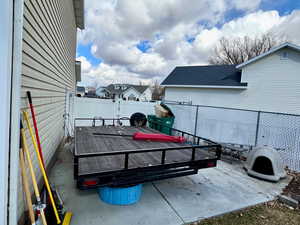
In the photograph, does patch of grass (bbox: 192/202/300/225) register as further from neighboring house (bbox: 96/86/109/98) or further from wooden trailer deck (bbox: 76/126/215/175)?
neighboring house (bbox: 96/86/109/98)

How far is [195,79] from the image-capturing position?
1327 centimetres

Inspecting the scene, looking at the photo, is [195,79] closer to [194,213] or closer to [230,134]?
[230,134]

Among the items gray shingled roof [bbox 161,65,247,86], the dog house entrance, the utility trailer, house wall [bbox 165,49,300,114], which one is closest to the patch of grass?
the utility trailer

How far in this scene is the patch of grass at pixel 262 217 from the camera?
8.39 ft

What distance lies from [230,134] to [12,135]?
7533mm

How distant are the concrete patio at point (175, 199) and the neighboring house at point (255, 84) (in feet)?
22.4

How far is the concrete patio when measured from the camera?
2467mm

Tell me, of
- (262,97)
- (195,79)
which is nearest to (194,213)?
(262,97)

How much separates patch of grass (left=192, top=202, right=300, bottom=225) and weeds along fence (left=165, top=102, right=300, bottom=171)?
273 centimetres

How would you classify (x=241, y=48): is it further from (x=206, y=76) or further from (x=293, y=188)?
(x=293, y=188)

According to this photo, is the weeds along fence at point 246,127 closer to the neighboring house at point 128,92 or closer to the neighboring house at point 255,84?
the neighboring house at point 255,84

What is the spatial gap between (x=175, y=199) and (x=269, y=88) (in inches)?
381

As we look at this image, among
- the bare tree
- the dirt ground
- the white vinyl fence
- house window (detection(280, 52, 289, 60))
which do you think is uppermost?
the bare tree

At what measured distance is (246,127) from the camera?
6.67 m
